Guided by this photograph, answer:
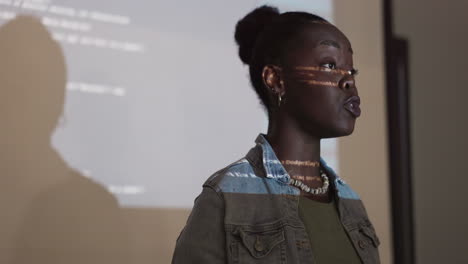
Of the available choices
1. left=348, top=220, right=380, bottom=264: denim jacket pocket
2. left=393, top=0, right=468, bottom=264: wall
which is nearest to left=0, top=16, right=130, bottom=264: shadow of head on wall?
left=348, top=220, right=380, bottom=264: denim jacket pocket

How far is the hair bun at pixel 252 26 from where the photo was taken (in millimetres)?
1122

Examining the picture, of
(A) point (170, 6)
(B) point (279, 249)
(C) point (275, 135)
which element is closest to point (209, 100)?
(A) point (170, 6)

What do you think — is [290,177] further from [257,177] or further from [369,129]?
[369,129]

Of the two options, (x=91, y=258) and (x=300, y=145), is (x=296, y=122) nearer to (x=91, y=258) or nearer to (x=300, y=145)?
(x=300, y=145)

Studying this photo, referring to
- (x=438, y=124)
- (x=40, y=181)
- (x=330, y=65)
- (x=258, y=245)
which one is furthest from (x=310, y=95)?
(x=438, y=124)

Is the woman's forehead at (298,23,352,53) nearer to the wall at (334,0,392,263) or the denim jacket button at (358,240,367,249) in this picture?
the denim jacket button at (358,240,367,249)

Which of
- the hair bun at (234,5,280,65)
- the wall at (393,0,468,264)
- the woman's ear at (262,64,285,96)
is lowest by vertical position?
the wall at (393,0,468,264)

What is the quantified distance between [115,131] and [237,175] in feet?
1.74

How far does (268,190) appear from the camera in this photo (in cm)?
98

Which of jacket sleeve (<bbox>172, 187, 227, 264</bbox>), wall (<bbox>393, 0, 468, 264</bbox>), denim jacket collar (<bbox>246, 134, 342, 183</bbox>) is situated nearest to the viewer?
jacket sleeve (<bbox>172, 187, 227, 264</bbox>)

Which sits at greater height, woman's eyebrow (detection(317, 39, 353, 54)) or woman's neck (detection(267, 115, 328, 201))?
woman's eyebrow (detection(317, 39, 353, 54))

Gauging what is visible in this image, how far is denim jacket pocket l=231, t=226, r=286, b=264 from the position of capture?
892 millimetres

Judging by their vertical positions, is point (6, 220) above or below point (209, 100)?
below

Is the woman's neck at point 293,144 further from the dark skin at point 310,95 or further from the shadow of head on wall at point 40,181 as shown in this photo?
the shadow of head on wall at point 40,181
